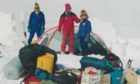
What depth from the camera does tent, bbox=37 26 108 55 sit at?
541 inches

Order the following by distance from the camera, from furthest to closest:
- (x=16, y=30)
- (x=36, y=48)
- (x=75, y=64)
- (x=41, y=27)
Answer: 1. (x=16, y=30)
2. (x=41, y=27)
3. (x=75, y=64)
4. (x=36, y=48)

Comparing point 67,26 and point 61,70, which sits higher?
point 67,26

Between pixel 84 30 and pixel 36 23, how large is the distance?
170 cm

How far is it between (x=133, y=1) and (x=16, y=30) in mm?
7293

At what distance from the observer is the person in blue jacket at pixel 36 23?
14.6 metres

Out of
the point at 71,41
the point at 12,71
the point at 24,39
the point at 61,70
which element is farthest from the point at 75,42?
the point at 12,71

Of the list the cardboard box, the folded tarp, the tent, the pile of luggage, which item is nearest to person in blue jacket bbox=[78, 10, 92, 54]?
the tent

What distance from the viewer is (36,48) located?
10.5m

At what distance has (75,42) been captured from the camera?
45.7 ft

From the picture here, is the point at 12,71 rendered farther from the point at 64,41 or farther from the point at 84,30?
the point at 84,30

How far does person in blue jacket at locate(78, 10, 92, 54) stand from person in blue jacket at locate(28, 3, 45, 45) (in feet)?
4.92

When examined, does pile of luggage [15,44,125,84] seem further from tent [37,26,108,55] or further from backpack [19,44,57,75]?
tent [37,26,108,55]

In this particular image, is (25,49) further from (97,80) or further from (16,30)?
(16,30)

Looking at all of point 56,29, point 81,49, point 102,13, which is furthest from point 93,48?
point 102,13
